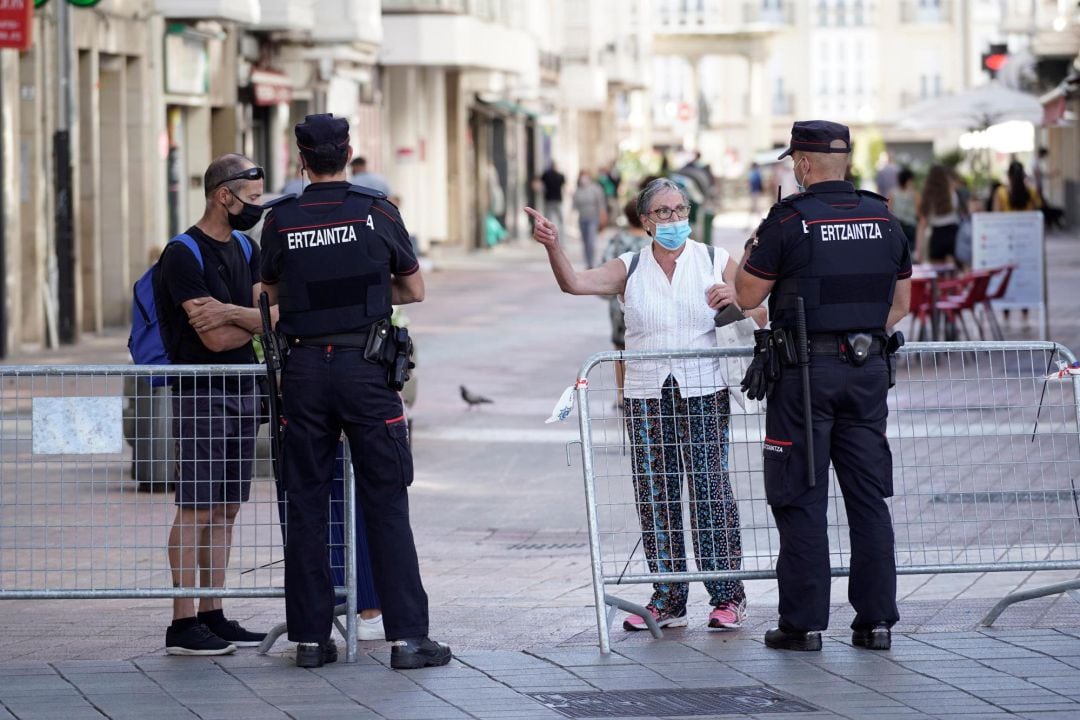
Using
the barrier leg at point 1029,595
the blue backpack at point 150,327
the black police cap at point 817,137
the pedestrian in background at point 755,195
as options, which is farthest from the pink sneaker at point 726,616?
the pedestrian in background at point 755,195

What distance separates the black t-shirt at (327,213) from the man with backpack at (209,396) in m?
0.39

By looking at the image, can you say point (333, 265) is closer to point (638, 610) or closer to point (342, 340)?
point (342, 340)

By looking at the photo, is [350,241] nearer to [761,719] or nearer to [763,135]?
[761,719]

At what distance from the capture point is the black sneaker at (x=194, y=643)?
25.0 ft

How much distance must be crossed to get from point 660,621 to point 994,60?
125ft

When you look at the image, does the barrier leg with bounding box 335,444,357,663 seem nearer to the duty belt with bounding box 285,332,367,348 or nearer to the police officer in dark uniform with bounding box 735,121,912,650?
the duty belt with bounding box 285,332,367,348

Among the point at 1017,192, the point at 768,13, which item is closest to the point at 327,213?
the point at 1017,192

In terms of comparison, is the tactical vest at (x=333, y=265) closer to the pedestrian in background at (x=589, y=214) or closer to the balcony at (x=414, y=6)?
the pedestrian in background at (x=589, y=214)

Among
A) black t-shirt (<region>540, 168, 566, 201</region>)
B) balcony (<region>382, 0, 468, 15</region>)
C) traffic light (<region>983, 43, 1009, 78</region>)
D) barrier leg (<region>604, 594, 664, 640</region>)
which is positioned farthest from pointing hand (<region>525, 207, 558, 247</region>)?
traffic light (<region>983, 43, 1009, 78</region>)

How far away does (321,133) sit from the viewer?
7.14m

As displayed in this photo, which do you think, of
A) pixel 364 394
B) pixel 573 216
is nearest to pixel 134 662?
pixel 364 394

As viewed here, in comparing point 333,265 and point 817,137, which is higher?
point 817,137

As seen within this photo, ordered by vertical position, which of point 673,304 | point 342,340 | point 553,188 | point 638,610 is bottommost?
point 638,610

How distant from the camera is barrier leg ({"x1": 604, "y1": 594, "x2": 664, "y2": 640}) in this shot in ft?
25.2
